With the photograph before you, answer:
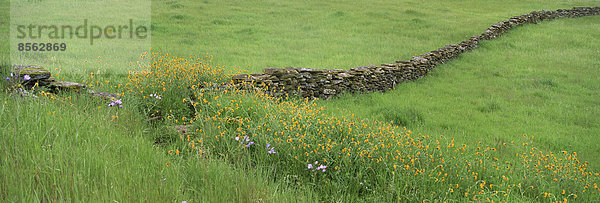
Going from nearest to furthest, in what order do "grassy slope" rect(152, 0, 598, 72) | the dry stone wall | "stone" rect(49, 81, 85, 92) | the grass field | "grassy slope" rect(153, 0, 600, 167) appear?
1. the grass field
2. "stone" rect(49, 81, 85, 92)
3. "grassy slope" rect(153, 0, 600, 167)
4. the dry stone wall
5. "grassy slope" rect(152, 0, 598, 72)

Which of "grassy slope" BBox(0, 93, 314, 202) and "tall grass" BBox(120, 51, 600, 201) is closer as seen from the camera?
"grassy slope" BBox(0, 93, 314, 202)

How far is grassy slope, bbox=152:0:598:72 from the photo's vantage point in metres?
12.8

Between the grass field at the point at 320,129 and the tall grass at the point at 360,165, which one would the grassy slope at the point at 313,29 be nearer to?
the grass field at the point at 320,129

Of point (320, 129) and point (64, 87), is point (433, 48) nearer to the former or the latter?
point (320, 129)

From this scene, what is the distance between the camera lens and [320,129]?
15.0ft

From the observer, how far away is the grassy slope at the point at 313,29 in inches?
502

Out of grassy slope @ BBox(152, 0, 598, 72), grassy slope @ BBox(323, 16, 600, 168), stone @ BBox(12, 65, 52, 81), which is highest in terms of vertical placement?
grassy slope @ BBox(152, 0, 598, 72)

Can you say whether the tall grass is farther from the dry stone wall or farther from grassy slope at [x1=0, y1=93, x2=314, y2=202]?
the dry stone wall

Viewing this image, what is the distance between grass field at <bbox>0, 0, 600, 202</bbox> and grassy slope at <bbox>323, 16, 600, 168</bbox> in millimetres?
47

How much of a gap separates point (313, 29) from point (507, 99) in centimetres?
1067

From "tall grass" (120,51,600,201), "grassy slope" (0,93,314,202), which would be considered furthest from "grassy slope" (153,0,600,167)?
"grassy slope" (0,93,314,202)

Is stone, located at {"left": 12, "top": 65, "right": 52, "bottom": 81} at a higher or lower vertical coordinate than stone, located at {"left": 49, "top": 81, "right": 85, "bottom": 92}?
higher

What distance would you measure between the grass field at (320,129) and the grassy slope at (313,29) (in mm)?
154

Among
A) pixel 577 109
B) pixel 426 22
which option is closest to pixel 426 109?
pixel 577 109
